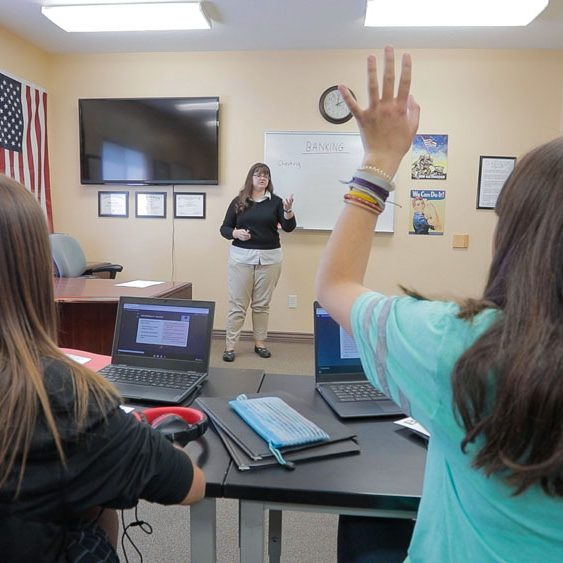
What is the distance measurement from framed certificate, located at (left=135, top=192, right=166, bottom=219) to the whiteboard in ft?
3.60

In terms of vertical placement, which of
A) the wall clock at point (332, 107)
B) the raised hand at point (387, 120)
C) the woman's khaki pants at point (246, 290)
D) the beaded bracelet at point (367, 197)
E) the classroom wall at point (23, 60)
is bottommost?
the woman's khaki pants at point (246, 290)

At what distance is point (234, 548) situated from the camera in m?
1.69

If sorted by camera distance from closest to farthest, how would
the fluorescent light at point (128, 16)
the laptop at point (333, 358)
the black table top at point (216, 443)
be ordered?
the black table top at point (216, 443) → the laptop at point (333, 358) → the fluorescent light at point (128, 16)

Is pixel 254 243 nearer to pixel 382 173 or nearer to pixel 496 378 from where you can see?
pixel 382 173

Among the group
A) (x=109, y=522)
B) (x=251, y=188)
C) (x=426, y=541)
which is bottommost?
(x=109, y=522)

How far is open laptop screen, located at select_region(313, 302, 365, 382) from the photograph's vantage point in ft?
4.26

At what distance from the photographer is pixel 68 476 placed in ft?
2.14

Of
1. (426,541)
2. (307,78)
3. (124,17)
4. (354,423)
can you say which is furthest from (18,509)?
(307,78)

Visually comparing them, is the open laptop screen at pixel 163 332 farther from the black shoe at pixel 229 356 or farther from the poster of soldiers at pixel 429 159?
the poster of soldiers at pixel 429 159

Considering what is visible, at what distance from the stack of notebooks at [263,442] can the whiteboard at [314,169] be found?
130 inches

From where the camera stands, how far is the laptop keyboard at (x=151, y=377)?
125 centimetres

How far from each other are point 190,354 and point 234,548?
0.84 metres

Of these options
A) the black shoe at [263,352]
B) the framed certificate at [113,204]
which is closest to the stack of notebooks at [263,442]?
the black shoe at [263,352]

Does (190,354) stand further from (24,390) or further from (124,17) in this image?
(124,17)
